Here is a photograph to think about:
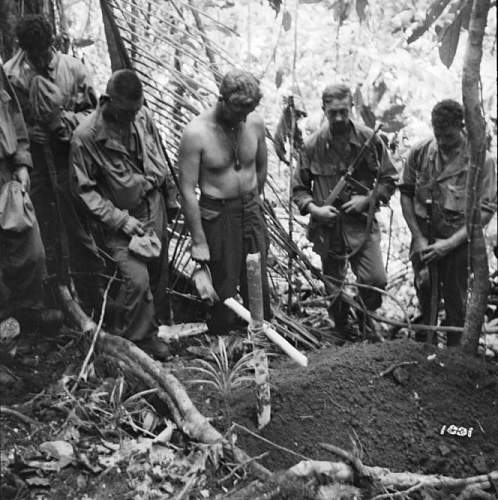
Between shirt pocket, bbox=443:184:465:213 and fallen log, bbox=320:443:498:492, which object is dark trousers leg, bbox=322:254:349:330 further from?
fallen log, bbox=320:443:498:492

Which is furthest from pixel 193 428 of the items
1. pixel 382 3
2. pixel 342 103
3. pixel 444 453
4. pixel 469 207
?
pixel 382 3

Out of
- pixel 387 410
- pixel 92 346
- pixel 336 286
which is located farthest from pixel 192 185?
pixel 387 410

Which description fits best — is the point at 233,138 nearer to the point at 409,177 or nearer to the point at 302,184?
the point at 302,184

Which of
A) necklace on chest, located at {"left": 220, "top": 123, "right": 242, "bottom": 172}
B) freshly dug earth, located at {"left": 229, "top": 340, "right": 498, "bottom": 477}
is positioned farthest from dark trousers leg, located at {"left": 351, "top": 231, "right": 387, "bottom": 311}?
necklace on chest, located at {"left": 220, "top": 123, "right": 242, "bottom": 172}

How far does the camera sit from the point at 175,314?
656cm

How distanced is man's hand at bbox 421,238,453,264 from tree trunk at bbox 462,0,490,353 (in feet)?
2.67

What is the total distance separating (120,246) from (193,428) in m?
1.64

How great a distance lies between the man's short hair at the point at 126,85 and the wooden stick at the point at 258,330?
1612 mm

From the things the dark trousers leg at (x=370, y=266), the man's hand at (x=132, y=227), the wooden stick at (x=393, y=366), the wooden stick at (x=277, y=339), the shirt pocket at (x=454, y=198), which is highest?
the man's hand at (x=132, y=227)

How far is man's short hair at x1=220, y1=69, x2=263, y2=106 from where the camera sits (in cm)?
525

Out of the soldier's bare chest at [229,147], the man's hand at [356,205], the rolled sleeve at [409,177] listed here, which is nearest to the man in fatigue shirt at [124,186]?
the soldier's bare chest at [229,147]

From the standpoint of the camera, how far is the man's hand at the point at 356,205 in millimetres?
6316

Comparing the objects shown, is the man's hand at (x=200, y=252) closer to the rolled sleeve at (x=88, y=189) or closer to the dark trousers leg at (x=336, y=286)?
the rolled sleeve at (x=88, y=189)

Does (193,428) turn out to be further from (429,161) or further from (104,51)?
(104,51)
